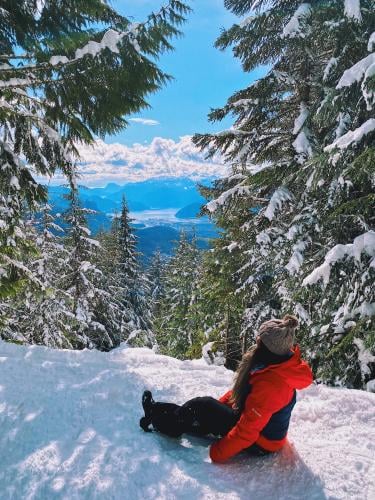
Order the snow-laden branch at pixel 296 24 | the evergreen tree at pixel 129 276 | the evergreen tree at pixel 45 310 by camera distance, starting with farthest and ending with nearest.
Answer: the evergreen tree at pixel 129 276 → the evergreen tree at pixel 45 310 → the snow-laden branch at pixel 296 24

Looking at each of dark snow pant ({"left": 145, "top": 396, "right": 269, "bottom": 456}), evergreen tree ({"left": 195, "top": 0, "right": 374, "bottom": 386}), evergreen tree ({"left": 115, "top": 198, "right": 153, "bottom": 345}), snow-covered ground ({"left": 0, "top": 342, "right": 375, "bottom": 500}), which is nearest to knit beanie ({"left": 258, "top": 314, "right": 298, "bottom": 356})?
dark snow pant ({"left": 145, "top": 396, "right": 269, "bottom": 456})

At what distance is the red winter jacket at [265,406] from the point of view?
3791mm

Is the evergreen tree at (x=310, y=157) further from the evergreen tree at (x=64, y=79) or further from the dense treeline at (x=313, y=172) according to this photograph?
the evergreen tree at (x=64, y=79)

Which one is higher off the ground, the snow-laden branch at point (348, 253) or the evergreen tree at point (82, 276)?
the evergreen tree at point (82, 276)


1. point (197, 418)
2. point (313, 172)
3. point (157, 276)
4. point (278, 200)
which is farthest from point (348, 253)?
point (157, 276)

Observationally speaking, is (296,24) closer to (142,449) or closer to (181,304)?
(142,449)

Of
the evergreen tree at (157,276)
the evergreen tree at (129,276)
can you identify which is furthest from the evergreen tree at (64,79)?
the evergreen tree at (157,276)

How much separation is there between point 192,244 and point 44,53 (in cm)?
2896

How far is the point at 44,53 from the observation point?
5.62 meters

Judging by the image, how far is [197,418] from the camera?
4.33 m

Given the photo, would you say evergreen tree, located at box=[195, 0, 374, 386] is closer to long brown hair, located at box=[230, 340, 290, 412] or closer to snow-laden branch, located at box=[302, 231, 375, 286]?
snow-laden branch, located at box=[302, 231, 375, 286]

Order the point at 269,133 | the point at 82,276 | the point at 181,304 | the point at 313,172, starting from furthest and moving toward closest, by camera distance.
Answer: the point at 181,304
the point at 82,276
the point at 269,133
the point at 313,172

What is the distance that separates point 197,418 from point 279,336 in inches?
A: 54.0

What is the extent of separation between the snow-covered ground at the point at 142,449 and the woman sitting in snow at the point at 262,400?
241 millimetres
